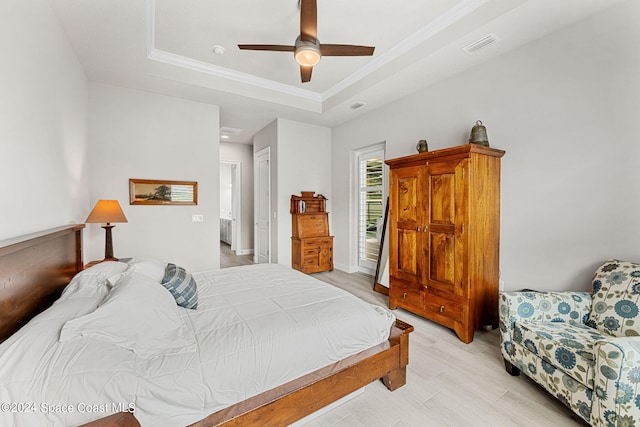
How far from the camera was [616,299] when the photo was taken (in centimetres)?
186

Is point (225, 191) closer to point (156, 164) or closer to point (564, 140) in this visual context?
point (156, 164)

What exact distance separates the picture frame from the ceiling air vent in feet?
12.4

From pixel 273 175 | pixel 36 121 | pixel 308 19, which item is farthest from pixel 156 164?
pixel 308 19

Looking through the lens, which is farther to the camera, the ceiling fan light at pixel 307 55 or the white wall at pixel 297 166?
the white wall at pixel 297 166

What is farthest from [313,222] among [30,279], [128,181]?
[30,279]

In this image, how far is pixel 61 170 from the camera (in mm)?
2266

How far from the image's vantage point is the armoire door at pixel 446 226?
2572 millimetres

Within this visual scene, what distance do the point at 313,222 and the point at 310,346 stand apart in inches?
142

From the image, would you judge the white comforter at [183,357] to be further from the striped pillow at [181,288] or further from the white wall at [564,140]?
the white wall at [564,140]

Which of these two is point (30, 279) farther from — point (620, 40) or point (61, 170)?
point (620, 40)

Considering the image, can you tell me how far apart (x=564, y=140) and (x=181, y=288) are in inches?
134

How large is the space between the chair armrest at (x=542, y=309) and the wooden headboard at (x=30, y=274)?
2978mm

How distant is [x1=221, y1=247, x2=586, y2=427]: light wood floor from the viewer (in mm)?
1665

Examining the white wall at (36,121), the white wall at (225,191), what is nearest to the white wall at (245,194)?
the white wall at (225,191)
